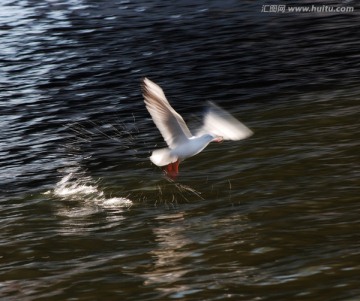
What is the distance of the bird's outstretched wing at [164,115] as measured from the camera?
11.3 m

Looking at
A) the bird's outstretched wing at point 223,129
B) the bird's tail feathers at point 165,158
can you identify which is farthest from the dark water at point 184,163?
the bird's outstretched wing at point 223,129

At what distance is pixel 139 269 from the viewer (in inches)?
414

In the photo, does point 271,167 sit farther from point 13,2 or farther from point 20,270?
point 13,2

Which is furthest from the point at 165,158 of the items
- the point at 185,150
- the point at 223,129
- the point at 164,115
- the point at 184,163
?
the point at 184,163

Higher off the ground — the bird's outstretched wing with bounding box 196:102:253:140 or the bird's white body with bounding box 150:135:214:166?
the bird's outstretched wing with bounding box 196:102:253:140

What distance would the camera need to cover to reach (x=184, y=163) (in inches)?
579

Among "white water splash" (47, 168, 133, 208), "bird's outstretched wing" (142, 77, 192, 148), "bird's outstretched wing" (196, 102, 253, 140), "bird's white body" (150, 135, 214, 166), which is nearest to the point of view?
"bird's outstretched wing" (142, 77, 192, 148)

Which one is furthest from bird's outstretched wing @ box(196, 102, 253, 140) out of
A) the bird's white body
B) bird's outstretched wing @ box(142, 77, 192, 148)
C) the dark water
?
the dark water

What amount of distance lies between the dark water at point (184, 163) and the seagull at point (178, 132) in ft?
2.41

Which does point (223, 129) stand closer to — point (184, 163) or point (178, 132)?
point (178, 132)

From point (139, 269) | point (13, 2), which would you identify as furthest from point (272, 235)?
point (13, 2)

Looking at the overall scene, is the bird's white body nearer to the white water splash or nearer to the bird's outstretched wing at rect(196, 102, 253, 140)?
the bird's outstretched wing at rect(196, 102, 253, 140)

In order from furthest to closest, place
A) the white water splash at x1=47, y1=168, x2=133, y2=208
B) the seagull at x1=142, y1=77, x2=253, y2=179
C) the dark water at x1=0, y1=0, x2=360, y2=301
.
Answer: the white water splash at x1=47, y1=168, x2=133, y2=208 < the seagull at x1=142, y1=77, x2=253, y2=179 < the dark water at x1=0, y1=0, x2=360, y2=301

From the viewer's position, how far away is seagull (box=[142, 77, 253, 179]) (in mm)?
11445
